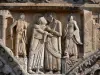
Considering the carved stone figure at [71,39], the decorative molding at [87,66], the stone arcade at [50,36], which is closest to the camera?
the decorative molding at [87,66]

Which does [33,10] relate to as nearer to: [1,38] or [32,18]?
[32,18]

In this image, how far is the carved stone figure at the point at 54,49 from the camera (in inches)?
438

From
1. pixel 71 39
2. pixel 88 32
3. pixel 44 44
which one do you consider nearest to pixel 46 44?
pixel 44 44

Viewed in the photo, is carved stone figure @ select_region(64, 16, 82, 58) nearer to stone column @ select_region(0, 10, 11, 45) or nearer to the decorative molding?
the decorative molding

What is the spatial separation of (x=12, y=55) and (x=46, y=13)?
1.20 metres

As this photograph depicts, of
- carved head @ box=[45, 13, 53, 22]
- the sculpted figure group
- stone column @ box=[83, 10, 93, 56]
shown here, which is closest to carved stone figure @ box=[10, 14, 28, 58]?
the sculpted figure group

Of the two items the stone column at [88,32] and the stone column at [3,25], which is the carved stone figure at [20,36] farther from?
the stone column at [88,32]

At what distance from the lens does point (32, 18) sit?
11453 mm

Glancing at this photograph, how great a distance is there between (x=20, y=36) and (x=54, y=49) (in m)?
0.76

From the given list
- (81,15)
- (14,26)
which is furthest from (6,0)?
(81,15)

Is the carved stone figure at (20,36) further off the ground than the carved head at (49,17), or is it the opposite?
the carved head at (49,17)

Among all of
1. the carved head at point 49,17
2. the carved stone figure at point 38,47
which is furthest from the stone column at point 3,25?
the carved head at point 49,17

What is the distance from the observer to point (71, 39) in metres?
11.2

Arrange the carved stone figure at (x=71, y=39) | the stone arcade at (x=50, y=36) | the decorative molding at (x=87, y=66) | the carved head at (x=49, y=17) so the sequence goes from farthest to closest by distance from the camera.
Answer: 1. the carved head at (x=49, y=17)
2. the carved stone figure at (x=71, y=39)
3. the stone arcade at (x=50, y=36)
4. the decorative molding at (x=87, y=66)
